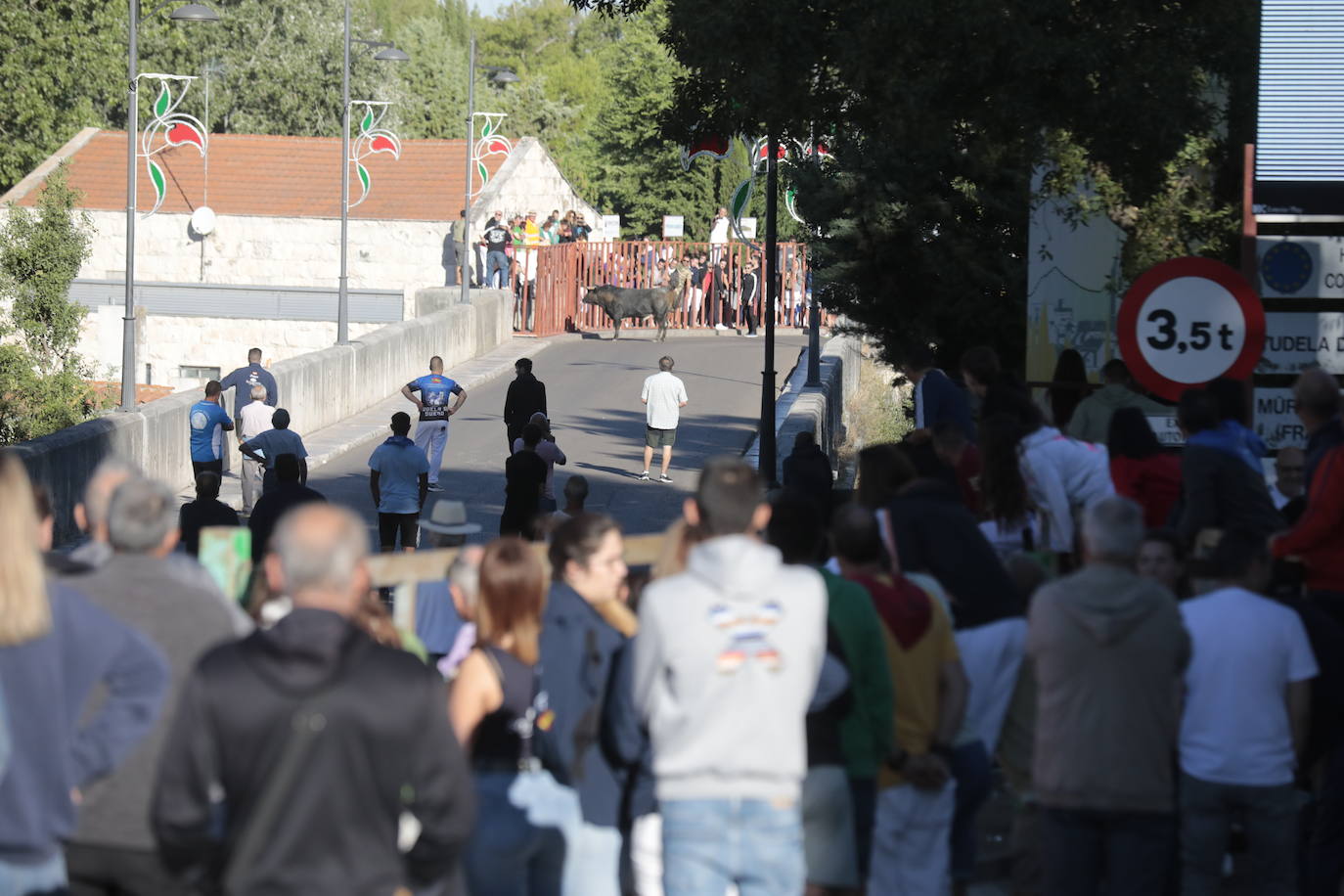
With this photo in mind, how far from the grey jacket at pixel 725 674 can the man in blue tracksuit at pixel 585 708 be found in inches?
10.1

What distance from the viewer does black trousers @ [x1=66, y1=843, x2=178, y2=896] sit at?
4.68 meters

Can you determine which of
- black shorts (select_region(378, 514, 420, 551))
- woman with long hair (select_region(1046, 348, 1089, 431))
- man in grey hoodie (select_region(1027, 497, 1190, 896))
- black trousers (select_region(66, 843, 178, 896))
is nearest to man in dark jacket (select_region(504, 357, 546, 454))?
black shorts (select_region(378, 514, 420, 551))

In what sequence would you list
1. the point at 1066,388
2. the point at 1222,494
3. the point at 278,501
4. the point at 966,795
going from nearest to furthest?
the point at 966,795
the point at 1222,494
the point at 1066,388
the point at 278,501

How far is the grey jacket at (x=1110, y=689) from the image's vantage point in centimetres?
550

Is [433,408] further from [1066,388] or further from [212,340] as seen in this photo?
[212,340]

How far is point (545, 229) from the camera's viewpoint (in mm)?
44469

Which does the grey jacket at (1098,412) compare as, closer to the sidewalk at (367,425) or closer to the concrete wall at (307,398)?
the concrete wall at (307,398)

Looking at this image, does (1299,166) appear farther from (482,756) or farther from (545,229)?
(545,229)

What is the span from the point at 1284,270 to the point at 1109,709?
489cm

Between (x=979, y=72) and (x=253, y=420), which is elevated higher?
(x=979, y=72)

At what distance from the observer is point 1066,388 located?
10.7 meters

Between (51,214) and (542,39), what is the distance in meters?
101

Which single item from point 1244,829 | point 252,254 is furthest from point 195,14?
point 1244,829

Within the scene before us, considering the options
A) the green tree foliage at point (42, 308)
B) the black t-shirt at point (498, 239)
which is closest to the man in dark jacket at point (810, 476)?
the green tree foliage at point (42, 308)
